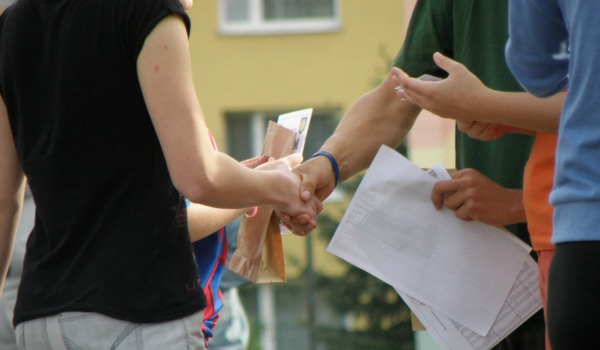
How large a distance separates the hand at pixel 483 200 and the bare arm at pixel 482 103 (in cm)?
22

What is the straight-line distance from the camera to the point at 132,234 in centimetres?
247

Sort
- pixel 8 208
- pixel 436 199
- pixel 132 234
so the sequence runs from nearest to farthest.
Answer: pixel 132 234 → pixel 8 208 → pixel 436 199

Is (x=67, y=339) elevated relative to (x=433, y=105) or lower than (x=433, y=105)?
lower

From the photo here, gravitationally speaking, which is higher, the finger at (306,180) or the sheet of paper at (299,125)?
the sheet of paper at (299,125)

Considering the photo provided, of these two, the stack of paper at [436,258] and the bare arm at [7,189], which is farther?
the stack of paper at [436,258]

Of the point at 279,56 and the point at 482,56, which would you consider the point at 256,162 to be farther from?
the point at 279,56

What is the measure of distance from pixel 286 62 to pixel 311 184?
1406cm

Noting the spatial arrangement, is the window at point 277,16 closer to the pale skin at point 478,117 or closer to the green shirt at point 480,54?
the green shirt at point 480,54

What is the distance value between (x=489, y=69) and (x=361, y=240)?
54cm

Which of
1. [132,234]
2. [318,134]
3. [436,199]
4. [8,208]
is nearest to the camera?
[132,234]

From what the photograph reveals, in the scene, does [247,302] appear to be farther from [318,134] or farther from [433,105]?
[433,105]

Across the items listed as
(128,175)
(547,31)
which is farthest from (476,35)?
(128,175)

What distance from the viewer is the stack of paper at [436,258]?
9.57 feet

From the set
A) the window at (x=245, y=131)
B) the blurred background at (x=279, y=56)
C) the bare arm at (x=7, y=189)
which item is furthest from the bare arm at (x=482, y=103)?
the window at (x=245, y=131)
